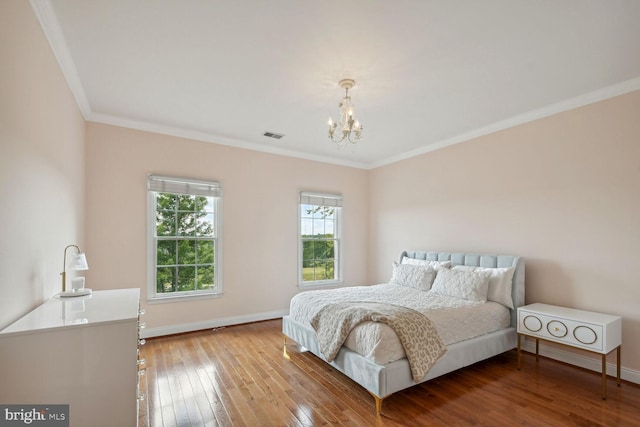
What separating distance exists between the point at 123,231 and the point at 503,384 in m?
4.54

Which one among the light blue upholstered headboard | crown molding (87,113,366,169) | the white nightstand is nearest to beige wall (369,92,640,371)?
the light blue upholstered headboard

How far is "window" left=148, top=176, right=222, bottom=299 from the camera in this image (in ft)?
13.5

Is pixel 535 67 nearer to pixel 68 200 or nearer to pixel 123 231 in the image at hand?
pixel 68 200

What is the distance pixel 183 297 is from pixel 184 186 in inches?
60.6

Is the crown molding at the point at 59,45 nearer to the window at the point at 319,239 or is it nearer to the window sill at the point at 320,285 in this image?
the window at the point at 319,239

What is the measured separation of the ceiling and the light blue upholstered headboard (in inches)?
66.2

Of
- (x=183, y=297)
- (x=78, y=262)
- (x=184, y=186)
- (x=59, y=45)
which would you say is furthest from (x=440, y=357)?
(x=59, y=45)

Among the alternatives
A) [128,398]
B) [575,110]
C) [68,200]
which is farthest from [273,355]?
[575,110]

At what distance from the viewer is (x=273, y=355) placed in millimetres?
3477

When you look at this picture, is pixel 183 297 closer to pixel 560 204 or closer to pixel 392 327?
pixel 392 327

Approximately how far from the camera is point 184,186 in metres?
4.26

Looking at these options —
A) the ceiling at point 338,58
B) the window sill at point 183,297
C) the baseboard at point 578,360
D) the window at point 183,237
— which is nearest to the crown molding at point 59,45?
the ceiling at point 338,58

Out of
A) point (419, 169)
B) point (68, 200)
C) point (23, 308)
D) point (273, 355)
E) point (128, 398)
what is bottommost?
point (273, 355)

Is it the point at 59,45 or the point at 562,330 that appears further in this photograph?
the point at 562,330
